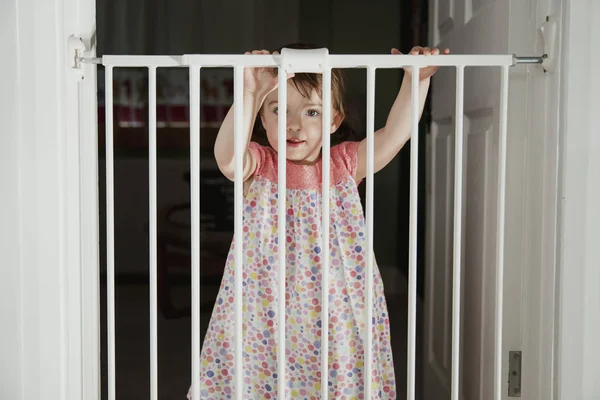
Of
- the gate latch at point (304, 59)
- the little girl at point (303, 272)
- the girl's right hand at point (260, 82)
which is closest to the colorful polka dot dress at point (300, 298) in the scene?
the little girl at point (303, 272)

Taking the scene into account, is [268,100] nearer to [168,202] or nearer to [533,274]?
[533,274]

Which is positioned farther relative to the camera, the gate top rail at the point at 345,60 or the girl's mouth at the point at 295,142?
the girl's mouth at the point at 295,142

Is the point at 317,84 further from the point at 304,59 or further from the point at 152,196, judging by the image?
the point at 152,196

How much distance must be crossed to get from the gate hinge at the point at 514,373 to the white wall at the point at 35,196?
2.37ft

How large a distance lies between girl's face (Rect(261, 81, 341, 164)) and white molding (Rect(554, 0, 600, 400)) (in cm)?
44

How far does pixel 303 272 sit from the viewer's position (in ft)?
4.06

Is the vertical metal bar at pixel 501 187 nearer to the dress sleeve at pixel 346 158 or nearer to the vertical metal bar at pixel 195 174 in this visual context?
the dress sleeve at pixel 346 158

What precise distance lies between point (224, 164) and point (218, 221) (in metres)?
0.78

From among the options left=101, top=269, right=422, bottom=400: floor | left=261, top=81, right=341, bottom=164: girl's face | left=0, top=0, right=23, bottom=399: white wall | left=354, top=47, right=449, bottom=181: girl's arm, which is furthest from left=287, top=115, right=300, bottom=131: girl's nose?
left=101, top=269, right=422, bottom=400: floor

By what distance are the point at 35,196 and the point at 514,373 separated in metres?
0.82

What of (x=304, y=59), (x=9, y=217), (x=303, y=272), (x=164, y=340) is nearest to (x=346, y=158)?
(x=303, y=272)

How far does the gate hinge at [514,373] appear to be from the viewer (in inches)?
45.6

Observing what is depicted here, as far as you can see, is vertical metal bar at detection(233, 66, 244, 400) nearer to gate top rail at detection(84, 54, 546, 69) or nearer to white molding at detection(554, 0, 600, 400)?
gate top rail at detection(84, 54, 546, 69)

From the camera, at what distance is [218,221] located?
1.97 meters
